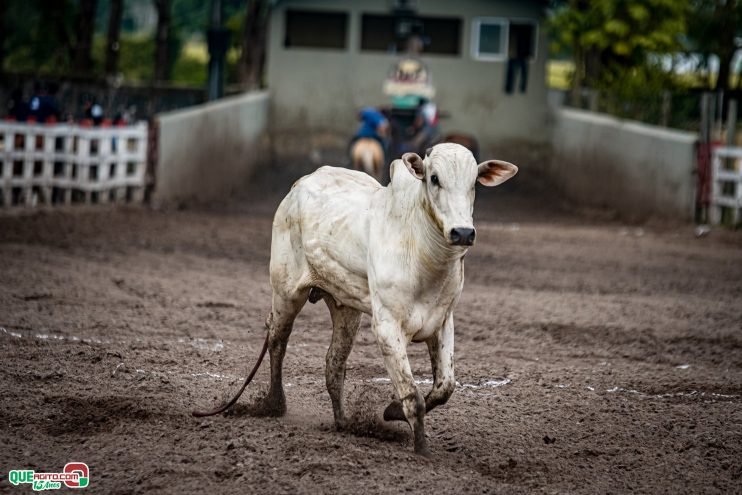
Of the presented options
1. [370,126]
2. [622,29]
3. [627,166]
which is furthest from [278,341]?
[622,29]

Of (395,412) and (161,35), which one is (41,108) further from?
(161,35)

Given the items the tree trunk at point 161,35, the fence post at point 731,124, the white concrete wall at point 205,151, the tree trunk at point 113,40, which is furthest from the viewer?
the tree trunk at point 161,35

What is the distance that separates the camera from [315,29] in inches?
1261

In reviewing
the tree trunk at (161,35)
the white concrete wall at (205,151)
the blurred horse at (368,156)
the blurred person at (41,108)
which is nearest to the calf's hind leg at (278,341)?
the white concrete wall at (205,151)

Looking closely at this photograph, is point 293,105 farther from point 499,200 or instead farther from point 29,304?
point 29,304

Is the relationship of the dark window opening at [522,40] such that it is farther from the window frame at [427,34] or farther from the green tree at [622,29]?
the green tree at [622,29]

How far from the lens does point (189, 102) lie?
31203 mm

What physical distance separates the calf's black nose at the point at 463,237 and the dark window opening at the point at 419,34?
26.1 m

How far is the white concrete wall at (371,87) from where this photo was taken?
103ft

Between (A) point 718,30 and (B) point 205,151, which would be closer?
(B) point 205,151

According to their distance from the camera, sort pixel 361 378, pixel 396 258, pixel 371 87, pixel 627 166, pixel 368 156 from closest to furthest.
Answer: pixel 396 258 → pixel 361 378 → pixel 368 156 → pixel 627 166 → pixel 371 87

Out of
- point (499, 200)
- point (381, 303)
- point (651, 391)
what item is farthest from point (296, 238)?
point (499, 200)

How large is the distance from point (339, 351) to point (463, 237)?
4.89ft

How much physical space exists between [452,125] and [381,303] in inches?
1002
